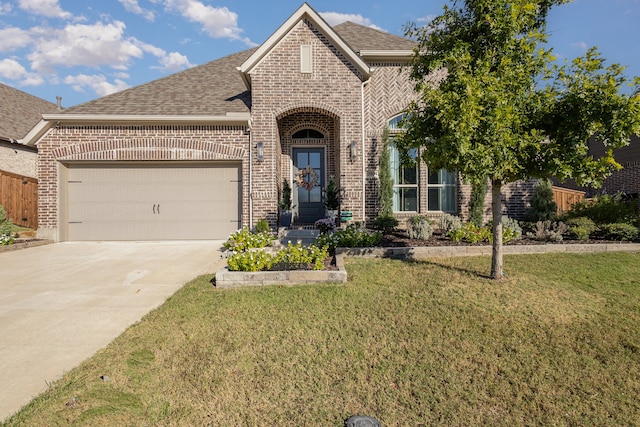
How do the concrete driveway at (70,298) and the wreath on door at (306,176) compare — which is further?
the wreath on door at (306,176)

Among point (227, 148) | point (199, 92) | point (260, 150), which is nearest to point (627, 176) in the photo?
point (260, 150)

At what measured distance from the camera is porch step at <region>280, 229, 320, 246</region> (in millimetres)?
9691

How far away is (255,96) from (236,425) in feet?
31.4

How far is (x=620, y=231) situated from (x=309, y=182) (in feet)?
28.5

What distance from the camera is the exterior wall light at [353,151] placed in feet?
34.9

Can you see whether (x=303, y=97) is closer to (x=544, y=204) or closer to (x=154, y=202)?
(x=154, y=202)

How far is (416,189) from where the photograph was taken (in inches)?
453

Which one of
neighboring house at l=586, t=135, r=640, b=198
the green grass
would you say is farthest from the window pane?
neighboring house at l=586, t=135, r=640, b=198

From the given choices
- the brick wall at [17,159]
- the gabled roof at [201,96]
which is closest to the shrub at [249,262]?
the gabled roof at [201,96]

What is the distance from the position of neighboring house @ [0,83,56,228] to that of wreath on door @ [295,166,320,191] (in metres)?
9.01

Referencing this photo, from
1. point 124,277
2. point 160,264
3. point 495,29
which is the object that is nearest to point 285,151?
point 160,264

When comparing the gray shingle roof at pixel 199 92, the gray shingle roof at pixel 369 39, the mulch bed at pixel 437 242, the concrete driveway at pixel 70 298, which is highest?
the gray shingle roof at pixel 369 39

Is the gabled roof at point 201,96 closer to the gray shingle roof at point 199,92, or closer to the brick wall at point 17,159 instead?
the gray shingle roof at point 199,92

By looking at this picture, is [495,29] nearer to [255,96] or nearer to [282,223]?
[255,96]
